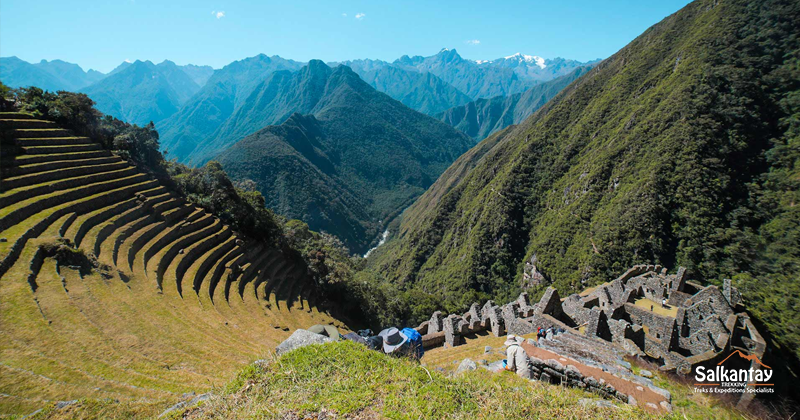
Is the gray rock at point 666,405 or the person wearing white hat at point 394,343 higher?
the gray rock at point 666,405

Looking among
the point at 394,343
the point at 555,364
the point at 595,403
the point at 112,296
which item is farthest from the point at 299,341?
the point at 112,296

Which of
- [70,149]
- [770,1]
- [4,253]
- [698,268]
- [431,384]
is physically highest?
[770,1]

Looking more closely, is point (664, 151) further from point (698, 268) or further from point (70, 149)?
point (70, 149)

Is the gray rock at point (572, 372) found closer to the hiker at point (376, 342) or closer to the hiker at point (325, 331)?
the hiker at point (376, 342)

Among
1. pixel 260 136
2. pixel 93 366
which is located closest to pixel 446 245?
pixel 93 366

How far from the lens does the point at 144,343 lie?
50.0 ft

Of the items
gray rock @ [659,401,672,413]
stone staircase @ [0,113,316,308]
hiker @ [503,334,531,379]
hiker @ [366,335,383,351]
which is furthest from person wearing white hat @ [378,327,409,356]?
stone staircase @ [0,113,316,308]

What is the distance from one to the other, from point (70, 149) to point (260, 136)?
177 m

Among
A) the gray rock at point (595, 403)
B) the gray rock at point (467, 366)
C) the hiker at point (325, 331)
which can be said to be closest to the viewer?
the gray rock at point (595, 403)

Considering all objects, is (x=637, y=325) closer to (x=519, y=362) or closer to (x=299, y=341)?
(x=519, y=362)

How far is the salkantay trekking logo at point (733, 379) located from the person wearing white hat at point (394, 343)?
9.76 meters

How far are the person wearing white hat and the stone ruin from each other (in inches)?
175

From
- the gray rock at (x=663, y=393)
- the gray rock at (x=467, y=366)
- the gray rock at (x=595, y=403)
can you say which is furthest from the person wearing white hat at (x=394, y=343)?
the gray rock at (x=663, y=393)

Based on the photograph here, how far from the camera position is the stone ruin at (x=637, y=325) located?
11547 mm
